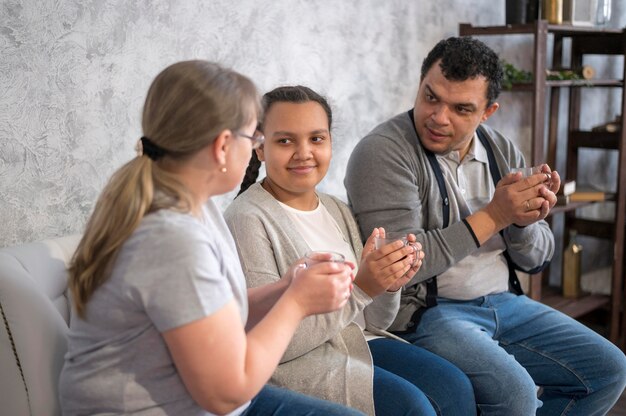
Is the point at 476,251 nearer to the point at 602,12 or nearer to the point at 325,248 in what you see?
the point at 325,248

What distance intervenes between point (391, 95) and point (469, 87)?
2.80 feet

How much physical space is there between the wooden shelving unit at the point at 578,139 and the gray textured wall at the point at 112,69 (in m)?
0.72

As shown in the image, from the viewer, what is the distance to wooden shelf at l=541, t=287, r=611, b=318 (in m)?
3.64

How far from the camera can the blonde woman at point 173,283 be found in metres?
1.25

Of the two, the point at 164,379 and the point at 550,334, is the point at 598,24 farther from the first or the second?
the point at 164,379

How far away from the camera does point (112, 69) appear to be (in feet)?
7.03

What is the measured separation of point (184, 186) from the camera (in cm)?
137

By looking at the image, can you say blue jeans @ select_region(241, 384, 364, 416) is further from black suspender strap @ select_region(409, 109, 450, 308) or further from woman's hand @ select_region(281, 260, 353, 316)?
black suspender strap @ select_region(409, 109, 450, 308)

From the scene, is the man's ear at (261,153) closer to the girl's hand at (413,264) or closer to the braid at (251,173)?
the braid at (251,173)

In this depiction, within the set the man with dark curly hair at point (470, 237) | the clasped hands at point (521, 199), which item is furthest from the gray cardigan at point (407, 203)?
the clasped hands at point (521, 199)

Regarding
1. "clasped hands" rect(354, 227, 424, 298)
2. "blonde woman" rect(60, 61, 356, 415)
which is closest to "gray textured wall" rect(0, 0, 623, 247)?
"blonde woman" rect(60, 61, 356, 415)

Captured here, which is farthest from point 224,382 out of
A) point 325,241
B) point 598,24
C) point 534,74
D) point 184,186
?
point 598,24

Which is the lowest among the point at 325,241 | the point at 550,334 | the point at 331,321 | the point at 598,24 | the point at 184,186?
the point at 550,334

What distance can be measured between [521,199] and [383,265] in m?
0.57
